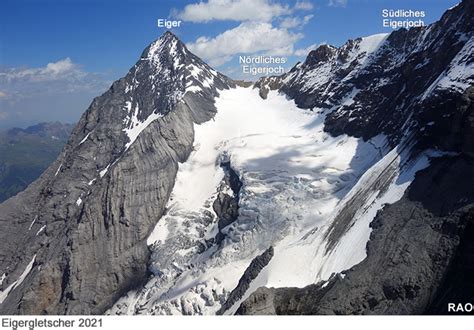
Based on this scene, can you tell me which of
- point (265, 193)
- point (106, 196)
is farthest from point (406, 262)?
point (106, 196)

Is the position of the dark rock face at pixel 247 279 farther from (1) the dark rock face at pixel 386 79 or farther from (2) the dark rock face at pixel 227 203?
(1) the dark rock face at pixel 386 79

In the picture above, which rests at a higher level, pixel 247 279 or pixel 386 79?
pixel 386 79

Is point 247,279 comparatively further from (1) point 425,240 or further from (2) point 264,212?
(1) point 425,240

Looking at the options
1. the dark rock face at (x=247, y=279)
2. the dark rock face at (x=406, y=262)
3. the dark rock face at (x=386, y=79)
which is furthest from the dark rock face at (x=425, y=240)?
the dark rock face at (x=247, y=279)

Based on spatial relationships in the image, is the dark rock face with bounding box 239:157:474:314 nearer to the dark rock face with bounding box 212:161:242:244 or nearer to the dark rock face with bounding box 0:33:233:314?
the dark rock face with bounding box 212:161:242:244

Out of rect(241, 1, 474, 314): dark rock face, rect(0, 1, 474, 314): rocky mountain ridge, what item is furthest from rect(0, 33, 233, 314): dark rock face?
rect(241, 1, 474, 314): dark rock face
